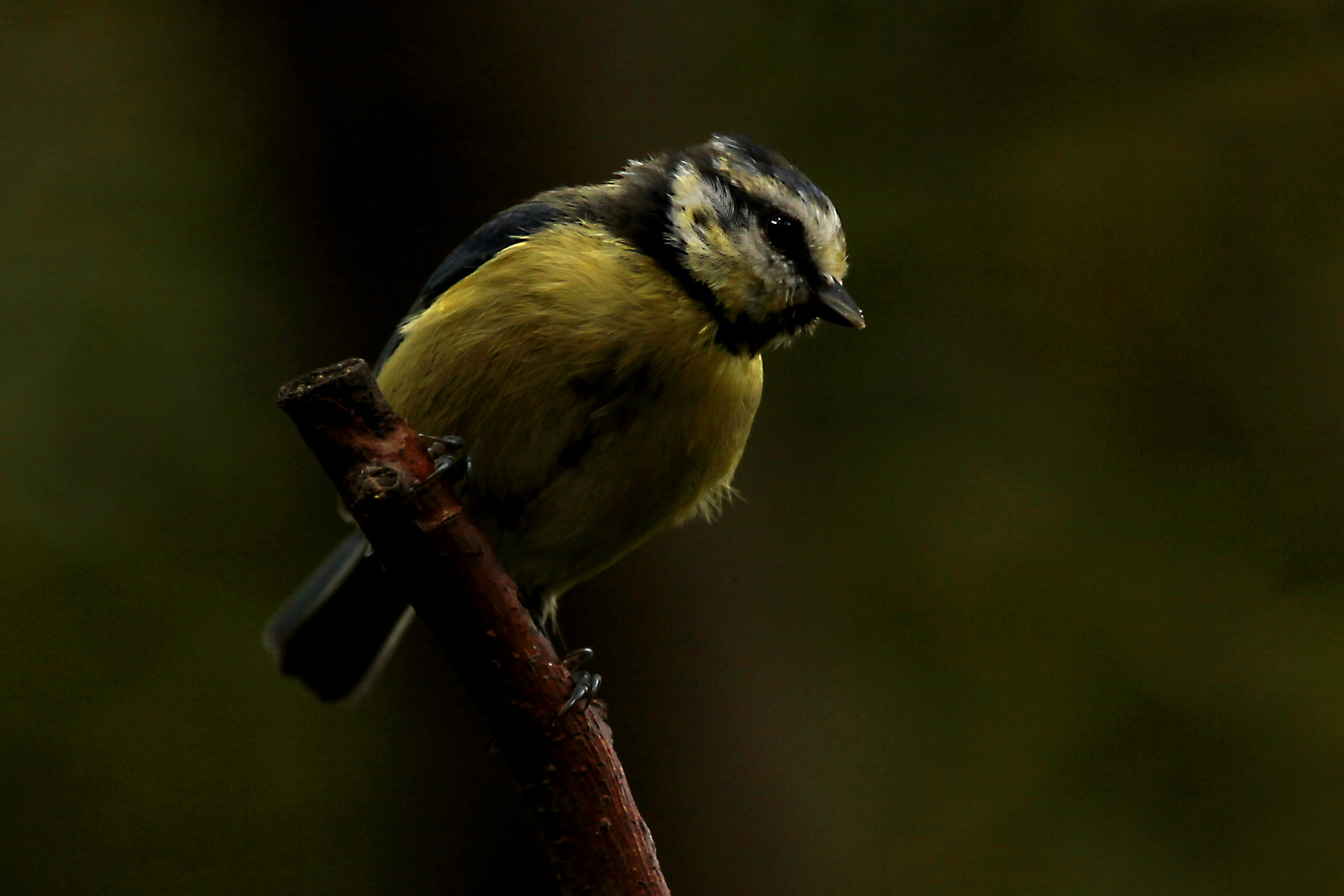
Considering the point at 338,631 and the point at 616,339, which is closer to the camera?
the point at 616,339

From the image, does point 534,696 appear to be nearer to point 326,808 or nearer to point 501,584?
point 501,584

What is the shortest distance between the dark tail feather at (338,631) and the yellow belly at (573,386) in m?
0.56

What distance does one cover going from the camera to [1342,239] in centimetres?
375

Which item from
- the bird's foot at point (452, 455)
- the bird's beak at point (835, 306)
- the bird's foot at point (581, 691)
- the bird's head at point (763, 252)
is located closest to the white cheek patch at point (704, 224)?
the bird's head at point (763, 252)

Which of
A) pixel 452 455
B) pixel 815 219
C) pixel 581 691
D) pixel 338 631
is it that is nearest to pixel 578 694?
pixel 581 691

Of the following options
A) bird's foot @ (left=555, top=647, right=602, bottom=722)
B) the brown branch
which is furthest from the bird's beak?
the brown branch

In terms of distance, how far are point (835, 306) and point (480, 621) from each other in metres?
1.10

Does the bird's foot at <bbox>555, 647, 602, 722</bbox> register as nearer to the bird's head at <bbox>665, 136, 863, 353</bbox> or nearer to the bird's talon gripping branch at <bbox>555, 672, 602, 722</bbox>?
the bird's talon gripping branch at <bbox>555, 672, 602, 722</bbox>

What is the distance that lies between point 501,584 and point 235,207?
3088mm

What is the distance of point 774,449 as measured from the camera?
160 inches

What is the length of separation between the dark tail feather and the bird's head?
3.40 ft

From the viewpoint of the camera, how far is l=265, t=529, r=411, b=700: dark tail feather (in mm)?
2834

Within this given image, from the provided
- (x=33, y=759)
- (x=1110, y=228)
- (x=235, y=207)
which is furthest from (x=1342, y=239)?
(x=33, y=759)

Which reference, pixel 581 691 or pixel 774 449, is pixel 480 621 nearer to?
pixel 581 691
